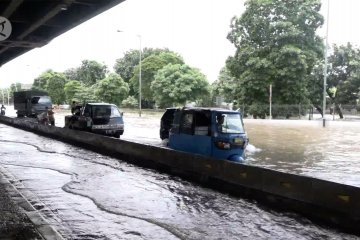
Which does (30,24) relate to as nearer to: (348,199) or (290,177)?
(290,177)

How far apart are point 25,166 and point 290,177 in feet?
28.4

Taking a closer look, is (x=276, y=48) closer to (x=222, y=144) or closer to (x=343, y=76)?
(x=343, y=76)

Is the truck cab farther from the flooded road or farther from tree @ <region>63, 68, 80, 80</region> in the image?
tree @ <region>63, 68, 80, 80</region>

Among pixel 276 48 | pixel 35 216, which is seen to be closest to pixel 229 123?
pixel 35 216

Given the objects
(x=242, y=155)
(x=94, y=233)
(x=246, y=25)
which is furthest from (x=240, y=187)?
(x=246, y=25)

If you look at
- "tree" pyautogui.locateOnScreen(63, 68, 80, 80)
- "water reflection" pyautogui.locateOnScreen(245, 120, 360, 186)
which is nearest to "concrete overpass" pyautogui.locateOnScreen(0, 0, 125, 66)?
"water reflection" pyautogui.locateOnScreen(245, 120, 360, 186)

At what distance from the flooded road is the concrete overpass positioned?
210 inches

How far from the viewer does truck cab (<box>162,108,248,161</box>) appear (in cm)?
1248

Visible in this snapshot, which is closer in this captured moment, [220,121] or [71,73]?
[220,121]

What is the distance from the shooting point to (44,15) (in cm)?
1616

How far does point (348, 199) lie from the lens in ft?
24.5

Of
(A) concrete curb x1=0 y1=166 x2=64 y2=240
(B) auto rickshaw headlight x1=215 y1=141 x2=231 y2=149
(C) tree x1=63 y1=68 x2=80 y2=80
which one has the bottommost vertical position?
(A) concrete curb x1=0 y1=166 x2=64 y2=240

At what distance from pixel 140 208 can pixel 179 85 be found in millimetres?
54395

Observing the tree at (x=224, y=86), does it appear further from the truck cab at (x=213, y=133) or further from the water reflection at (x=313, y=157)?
the truck cab at (x=213, y=133)
